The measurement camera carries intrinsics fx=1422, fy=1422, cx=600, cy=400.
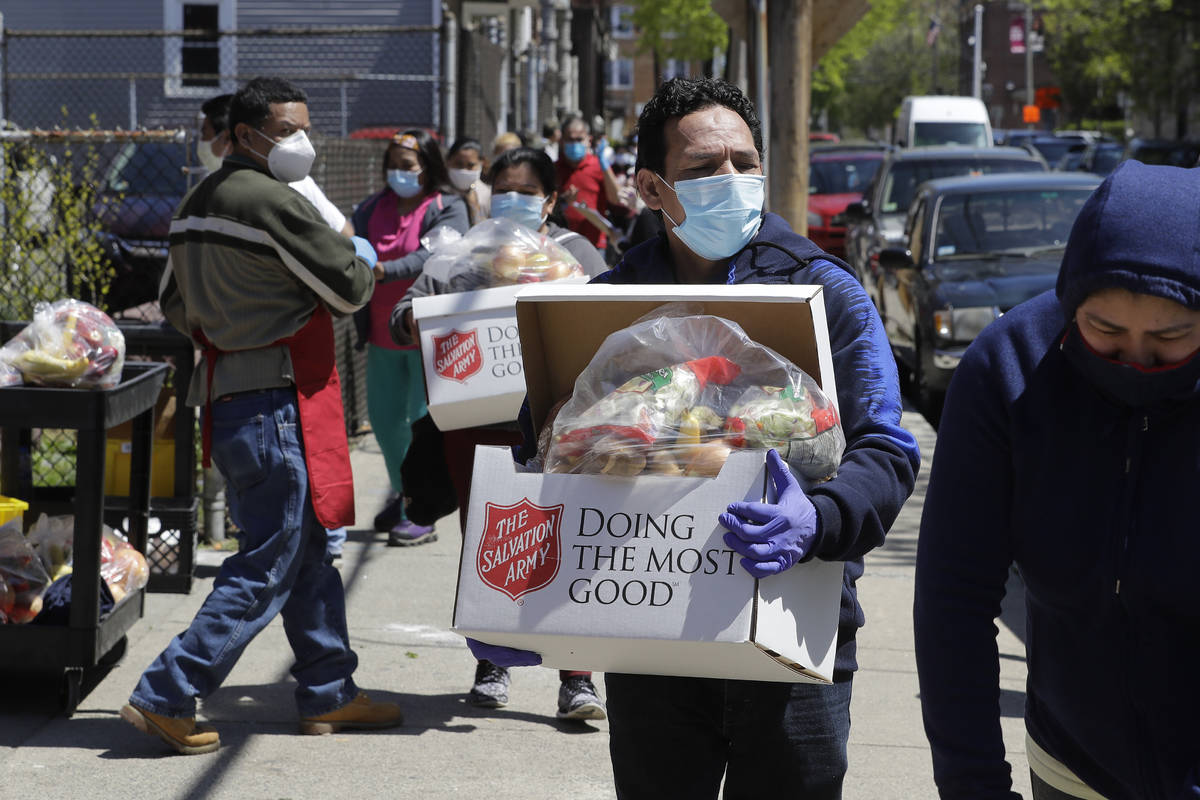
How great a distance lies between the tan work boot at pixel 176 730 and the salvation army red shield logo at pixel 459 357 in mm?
1389

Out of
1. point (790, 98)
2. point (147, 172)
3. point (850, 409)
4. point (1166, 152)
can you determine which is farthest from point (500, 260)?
point (1166, 152)

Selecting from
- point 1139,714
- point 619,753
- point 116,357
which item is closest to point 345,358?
point 116,357

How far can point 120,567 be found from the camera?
5105mm

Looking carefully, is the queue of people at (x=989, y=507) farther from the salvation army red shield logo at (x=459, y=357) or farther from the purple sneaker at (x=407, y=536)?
the purple sneaker at (x=407, y=536)

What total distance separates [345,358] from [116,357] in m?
4.81

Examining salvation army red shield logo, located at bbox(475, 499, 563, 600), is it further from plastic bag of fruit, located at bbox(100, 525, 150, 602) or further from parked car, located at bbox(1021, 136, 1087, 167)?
parked car, located at bbox(1021, 136, 1087, 167)

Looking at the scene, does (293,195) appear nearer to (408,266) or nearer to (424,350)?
(424,350)

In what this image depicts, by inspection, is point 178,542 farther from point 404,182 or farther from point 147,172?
point 147,172

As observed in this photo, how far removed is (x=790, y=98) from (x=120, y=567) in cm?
520

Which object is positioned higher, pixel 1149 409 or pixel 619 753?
pixel 1149 409

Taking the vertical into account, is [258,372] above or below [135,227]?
below

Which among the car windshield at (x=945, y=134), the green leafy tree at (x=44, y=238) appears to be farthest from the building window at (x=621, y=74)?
the green leafy tree at (x=44, y=238)

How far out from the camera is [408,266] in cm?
658

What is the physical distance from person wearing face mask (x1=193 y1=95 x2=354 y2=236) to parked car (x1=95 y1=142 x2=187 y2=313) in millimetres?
1644
